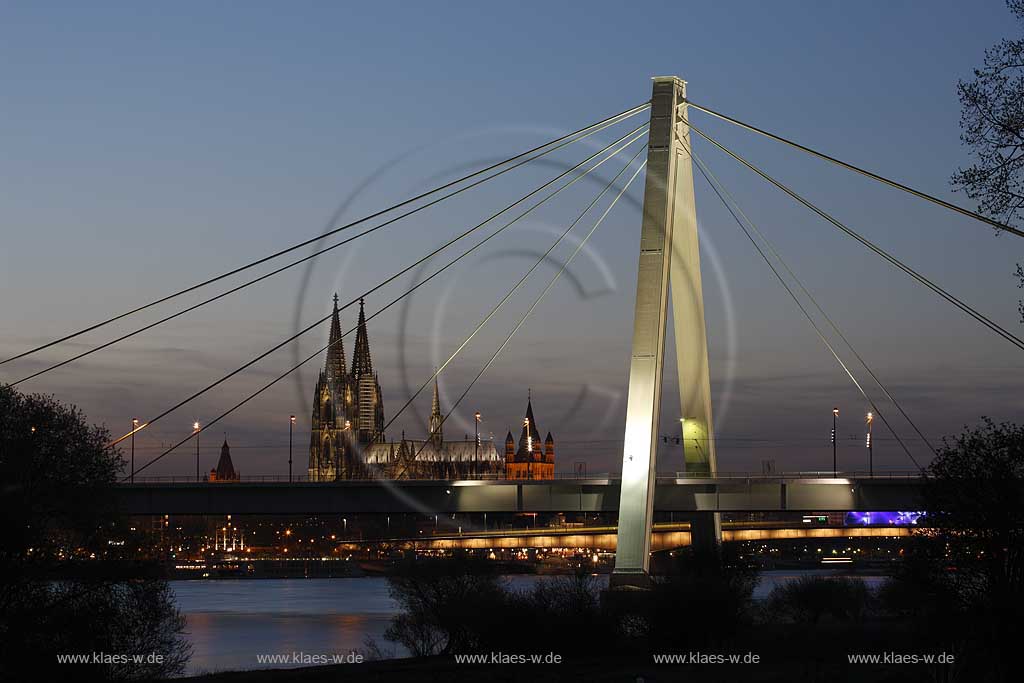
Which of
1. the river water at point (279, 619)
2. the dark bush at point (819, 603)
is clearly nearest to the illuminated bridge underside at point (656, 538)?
the river water at point (279, 619)

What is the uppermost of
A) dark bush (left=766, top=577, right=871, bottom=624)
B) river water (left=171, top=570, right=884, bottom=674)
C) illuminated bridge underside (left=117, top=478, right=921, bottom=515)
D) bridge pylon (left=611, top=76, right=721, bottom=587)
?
bridge pylon (left=611, top=76, right=721, bottom=587)

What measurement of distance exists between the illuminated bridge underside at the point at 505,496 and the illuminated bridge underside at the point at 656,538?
5105 centimetres

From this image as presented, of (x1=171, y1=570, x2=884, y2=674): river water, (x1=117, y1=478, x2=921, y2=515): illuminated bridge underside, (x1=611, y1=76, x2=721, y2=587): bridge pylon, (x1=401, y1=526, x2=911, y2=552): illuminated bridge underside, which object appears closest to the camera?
(x1=611, y1=76, x2=721, y2=587): bridge pylon

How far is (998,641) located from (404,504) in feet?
161

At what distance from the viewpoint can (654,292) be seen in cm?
4312

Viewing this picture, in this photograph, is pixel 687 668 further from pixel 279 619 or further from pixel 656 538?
pixel 656 538

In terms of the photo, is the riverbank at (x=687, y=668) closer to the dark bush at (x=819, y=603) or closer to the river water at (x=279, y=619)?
the river water at (x=279, y=619)

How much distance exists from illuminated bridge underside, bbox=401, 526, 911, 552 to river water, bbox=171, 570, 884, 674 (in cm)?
479

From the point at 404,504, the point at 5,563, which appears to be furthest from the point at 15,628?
the point at 404,504

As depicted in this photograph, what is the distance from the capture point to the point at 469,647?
52.7m

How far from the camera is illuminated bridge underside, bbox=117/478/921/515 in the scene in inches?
2672

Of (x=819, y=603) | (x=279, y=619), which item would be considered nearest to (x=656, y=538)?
(x=279, y=619)

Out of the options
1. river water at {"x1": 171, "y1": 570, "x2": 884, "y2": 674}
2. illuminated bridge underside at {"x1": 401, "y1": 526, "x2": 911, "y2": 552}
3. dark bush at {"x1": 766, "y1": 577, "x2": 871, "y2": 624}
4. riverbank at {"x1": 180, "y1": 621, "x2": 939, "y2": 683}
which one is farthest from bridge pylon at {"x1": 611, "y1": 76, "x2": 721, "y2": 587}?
illuminated bridge underside at {"x1": 401, "y1": 526, "x2": 911, "y2": 552}

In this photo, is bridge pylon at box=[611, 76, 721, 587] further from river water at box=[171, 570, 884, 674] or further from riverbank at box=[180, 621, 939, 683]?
river water at box=[171, 570, 884, 674]
